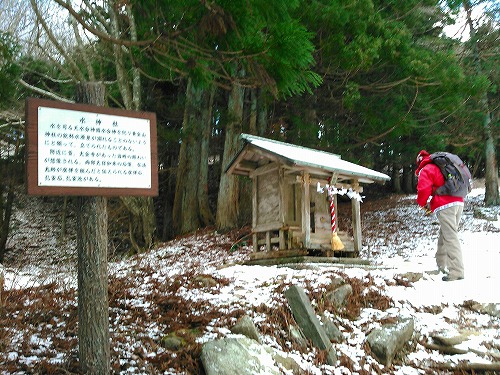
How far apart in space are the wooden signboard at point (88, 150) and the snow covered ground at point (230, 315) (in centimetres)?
139

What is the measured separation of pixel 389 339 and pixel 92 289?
9.71ft

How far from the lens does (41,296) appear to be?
522 cm

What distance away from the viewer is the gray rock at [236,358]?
3814 millimetres

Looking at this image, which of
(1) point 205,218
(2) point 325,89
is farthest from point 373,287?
(1) point 205,218

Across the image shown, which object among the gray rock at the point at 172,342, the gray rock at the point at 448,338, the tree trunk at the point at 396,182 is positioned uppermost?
the tree trunk at the point at 396,182

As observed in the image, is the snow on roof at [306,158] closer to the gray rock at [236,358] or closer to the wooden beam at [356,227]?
the wooden beam at [356,227]

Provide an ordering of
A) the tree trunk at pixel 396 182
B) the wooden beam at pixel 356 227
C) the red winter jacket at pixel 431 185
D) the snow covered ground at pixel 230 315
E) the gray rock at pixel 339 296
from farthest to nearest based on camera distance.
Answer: the tree trunk at pixel 396 182 < the wooden beam at pixel 356 227 < the red winter jacket at pixel 431 185 < the gray rock at pixel 339 296 < the snow covered ground at pixel 230 315

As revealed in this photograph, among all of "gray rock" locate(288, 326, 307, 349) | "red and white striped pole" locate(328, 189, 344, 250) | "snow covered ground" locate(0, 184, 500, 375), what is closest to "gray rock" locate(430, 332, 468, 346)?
"snow covered ground" locate(0, 184, 500, 375)

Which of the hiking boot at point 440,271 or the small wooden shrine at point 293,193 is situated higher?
the small wooden shrine at point 293,193

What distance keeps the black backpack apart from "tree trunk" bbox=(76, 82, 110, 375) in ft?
17.9

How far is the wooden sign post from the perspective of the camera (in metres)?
3.19

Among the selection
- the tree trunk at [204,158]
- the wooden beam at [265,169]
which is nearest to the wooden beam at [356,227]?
the wooden beam at [265,169]

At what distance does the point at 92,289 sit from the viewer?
3.44m

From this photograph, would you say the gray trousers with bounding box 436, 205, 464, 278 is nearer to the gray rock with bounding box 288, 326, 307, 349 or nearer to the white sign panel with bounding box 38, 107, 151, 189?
the gray rock with bounding box 288, 326, 307, 349
